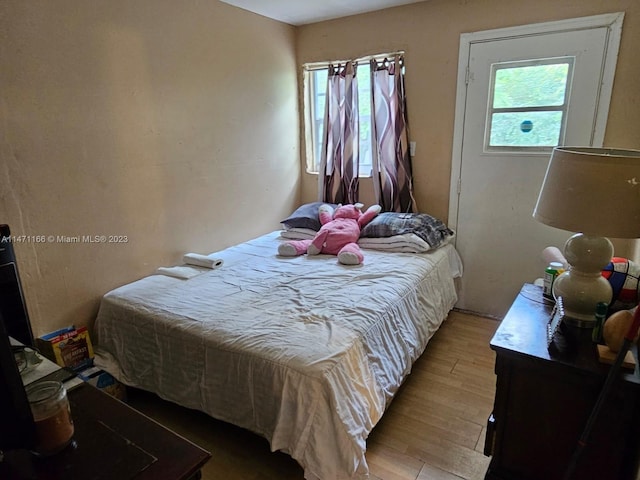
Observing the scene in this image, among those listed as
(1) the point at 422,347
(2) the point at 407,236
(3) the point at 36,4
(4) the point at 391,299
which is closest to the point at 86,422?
(4) the point at 391,299

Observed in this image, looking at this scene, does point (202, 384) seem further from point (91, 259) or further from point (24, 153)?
point (24, 153)

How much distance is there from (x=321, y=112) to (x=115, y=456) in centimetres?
329

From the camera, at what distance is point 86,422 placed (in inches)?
38.0

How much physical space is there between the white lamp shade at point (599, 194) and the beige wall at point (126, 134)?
7.36 feet

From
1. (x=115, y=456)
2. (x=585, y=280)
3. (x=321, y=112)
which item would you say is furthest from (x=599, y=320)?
(x=321, y=112)

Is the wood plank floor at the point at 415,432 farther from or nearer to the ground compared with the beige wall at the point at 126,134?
nearer to the ground

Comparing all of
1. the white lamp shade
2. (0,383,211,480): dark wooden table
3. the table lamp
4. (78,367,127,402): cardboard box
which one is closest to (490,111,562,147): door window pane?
the table lamp

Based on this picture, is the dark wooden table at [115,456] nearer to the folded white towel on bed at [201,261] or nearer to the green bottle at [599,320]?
the green bottle at [599,320]

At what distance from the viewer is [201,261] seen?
8.59 ft

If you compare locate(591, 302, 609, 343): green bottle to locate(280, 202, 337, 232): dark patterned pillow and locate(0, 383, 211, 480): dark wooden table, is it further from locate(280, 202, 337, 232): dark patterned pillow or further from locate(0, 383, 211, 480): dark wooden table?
locate(280, 202, 337, 232): dark patterned pillow

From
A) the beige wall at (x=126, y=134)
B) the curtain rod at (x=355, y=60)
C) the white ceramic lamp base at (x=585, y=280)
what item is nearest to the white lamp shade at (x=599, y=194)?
the white ceramic lamp base at (x=585, y=280)

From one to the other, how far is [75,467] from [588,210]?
1.57 meters

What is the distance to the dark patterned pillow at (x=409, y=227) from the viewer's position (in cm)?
280

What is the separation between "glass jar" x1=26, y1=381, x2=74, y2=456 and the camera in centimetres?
83
